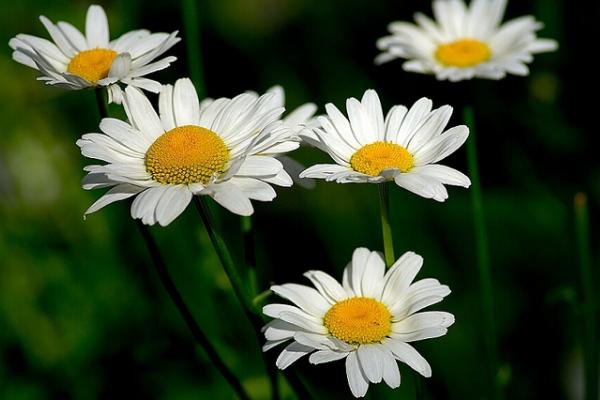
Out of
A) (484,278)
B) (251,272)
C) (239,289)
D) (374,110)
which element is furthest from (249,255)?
(484,278)

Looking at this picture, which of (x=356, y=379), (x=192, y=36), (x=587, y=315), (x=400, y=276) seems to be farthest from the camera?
(x=192, y=36)

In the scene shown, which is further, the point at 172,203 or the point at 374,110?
the point at 374,110

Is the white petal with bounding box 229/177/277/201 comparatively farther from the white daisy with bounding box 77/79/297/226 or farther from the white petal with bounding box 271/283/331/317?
the white petal with bounding box 271/283/331/317

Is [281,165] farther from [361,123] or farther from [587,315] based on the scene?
[587,315]

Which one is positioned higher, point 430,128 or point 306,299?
point 430,128

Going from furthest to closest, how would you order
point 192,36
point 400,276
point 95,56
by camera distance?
point 192,36 → point 95,56 → point 400,276

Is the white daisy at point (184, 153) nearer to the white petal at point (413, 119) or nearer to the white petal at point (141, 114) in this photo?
the white petal at point (141, 114)

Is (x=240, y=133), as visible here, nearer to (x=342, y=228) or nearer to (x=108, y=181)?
(x=108, y=181)

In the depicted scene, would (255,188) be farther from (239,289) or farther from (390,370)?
(390,370)

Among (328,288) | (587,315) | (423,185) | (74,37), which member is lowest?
(587,315)
